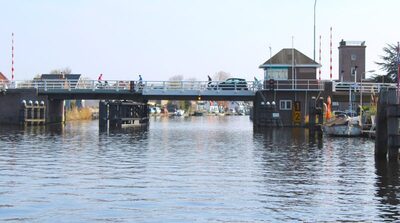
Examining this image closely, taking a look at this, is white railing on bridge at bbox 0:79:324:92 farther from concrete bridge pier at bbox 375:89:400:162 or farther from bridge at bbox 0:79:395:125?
concrete bridge pier at bbox 375:89:400:162

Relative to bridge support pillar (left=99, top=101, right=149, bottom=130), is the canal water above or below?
below

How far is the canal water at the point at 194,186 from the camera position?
14.8 m

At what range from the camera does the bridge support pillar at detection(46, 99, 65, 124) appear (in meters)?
68.6

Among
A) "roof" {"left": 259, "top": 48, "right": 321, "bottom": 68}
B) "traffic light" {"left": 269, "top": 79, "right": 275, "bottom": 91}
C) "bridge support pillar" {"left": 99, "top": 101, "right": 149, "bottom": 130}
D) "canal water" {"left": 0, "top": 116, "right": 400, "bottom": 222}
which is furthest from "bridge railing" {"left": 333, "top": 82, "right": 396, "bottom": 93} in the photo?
"canal water" {"left": 0, "top": 116, "right": 400, "bottom": 222}

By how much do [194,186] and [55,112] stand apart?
180ft

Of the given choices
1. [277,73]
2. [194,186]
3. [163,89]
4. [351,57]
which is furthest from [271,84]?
[194,186]

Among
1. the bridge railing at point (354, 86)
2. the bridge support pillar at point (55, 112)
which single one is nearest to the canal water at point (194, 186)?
the bridge railing at point (354, 86)

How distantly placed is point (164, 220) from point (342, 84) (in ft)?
177

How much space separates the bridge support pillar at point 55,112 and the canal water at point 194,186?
36989 mm

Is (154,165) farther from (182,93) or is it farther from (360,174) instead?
(182,93)

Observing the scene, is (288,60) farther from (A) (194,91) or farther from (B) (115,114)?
(B) (115,114)

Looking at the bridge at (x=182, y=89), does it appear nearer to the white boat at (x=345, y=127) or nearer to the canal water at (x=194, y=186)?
the white boat at (x=345, y=127)

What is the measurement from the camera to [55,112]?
71688 mm

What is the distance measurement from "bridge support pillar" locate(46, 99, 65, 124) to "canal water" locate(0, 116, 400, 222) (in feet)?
121
